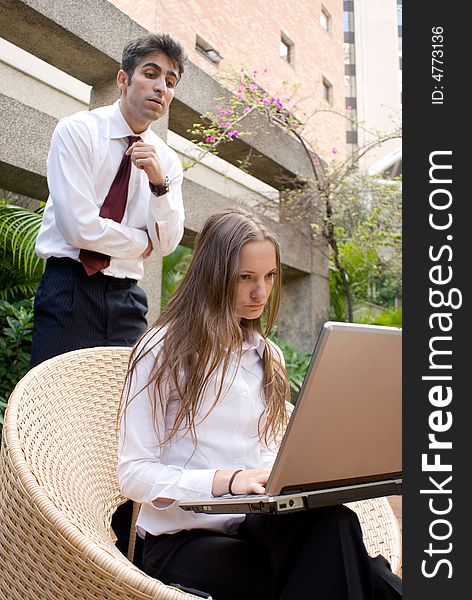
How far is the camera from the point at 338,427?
3.21ft

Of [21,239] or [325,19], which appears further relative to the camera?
[325,19]

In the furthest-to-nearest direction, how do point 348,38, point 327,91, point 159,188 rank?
point 327,91 < point 348,38 < point 159,188

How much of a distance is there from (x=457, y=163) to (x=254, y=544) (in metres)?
0.77

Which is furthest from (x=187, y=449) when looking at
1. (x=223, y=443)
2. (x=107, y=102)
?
(x=107, y=102)

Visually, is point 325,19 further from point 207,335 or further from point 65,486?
point 65,486

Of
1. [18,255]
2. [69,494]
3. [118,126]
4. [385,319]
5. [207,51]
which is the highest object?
[207,51]

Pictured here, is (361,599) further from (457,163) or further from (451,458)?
(457,163)

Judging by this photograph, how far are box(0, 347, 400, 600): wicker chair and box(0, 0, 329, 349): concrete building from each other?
2.11 metres

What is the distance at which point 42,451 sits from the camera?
1.23 m

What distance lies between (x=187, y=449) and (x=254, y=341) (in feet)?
1.00

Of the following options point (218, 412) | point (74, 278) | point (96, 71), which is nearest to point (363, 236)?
point (96, 71)

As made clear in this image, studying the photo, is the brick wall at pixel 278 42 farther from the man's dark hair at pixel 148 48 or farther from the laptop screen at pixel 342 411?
the laptop screen at pixel 342 411

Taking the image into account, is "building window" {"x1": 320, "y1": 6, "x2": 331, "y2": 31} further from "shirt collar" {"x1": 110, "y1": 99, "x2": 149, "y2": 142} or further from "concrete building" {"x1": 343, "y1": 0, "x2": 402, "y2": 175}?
"shirt collar" {"x1": 110, "y1": 99, "x2": 149, "y2": 142}

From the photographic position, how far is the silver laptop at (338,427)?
36.4 inches
